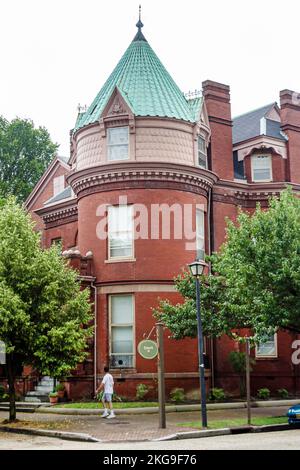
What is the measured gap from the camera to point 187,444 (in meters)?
17.4

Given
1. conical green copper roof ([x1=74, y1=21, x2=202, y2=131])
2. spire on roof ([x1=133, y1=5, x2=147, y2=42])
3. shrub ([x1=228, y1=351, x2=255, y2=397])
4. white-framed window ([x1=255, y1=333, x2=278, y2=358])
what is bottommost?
shrub ([x1=228, y1=351, x2=255, y2=397])

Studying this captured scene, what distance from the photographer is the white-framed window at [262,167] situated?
3606cm

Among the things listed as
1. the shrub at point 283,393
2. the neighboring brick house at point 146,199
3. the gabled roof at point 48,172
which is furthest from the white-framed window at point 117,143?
the shrub at point 283,393

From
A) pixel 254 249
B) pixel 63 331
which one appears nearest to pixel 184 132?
pixel 254 249

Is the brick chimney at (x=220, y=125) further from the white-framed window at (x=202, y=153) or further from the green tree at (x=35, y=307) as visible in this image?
the green tree at (x=35, y=307)

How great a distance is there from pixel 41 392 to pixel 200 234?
9.65m

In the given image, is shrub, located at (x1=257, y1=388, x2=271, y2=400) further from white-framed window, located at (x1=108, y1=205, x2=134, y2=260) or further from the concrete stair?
the concrete stair

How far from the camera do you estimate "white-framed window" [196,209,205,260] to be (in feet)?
104

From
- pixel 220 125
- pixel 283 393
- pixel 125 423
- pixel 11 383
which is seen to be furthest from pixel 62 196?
pixel 125 423

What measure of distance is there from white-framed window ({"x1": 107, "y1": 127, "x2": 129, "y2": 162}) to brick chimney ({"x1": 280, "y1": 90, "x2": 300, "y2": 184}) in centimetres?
947

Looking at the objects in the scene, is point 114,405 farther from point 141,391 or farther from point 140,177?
point 140,177

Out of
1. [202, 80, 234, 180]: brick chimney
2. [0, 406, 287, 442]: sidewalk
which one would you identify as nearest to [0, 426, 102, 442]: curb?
[0, 406, 287, 442]: sidewalk

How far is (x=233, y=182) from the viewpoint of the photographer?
34.6 metres
